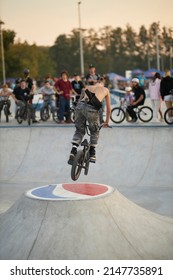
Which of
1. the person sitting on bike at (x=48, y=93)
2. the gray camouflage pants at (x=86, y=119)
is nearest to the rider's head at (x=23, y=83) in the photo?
the person sitting on bike at (x=48, y=93)

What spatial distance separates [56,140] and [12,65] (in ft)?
220

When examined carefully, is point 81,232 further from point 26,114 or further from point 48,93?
point 48,93

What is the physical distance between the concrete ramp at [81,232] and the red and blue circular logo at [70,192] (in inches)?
6.6

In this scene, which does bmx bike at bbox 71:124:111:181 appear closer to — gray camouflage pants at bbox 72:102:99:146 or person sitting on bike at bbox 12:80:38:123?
gray camouflage pants at bbox 72:102:99:146

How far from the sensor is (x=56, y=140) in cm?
1342

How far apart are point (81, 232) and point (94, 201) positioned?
0.68m

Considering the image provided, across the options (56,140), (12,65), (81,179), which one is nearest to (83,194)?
(81,179)

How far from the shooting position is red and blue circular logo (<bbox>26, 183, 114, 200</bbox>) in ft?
23.6

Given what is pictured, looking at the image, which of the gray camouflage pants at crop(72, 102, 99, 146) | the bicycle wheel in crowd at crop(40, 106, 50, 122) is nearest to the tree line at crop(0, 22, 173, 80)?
the bicycle wheel in crowd at crop(40, 106, 50, 122)

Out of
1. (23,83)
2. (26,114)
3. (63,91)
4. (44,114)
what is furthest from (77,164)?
(44,114)

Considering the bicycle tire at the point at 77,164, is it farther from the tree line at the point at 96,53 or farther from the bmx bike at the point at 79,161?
the tree line at the point at 96,53

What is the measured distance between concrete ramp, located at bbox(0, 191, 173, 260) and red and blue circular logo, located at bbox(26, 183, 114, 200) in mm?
168

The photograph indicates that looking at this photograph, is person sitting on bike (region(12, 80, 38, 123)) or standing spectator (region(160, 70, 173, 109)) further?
person sitting on bike (region(12, 80, 38, 123))

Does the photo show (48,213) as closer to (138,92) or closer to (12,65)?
(138,92)
